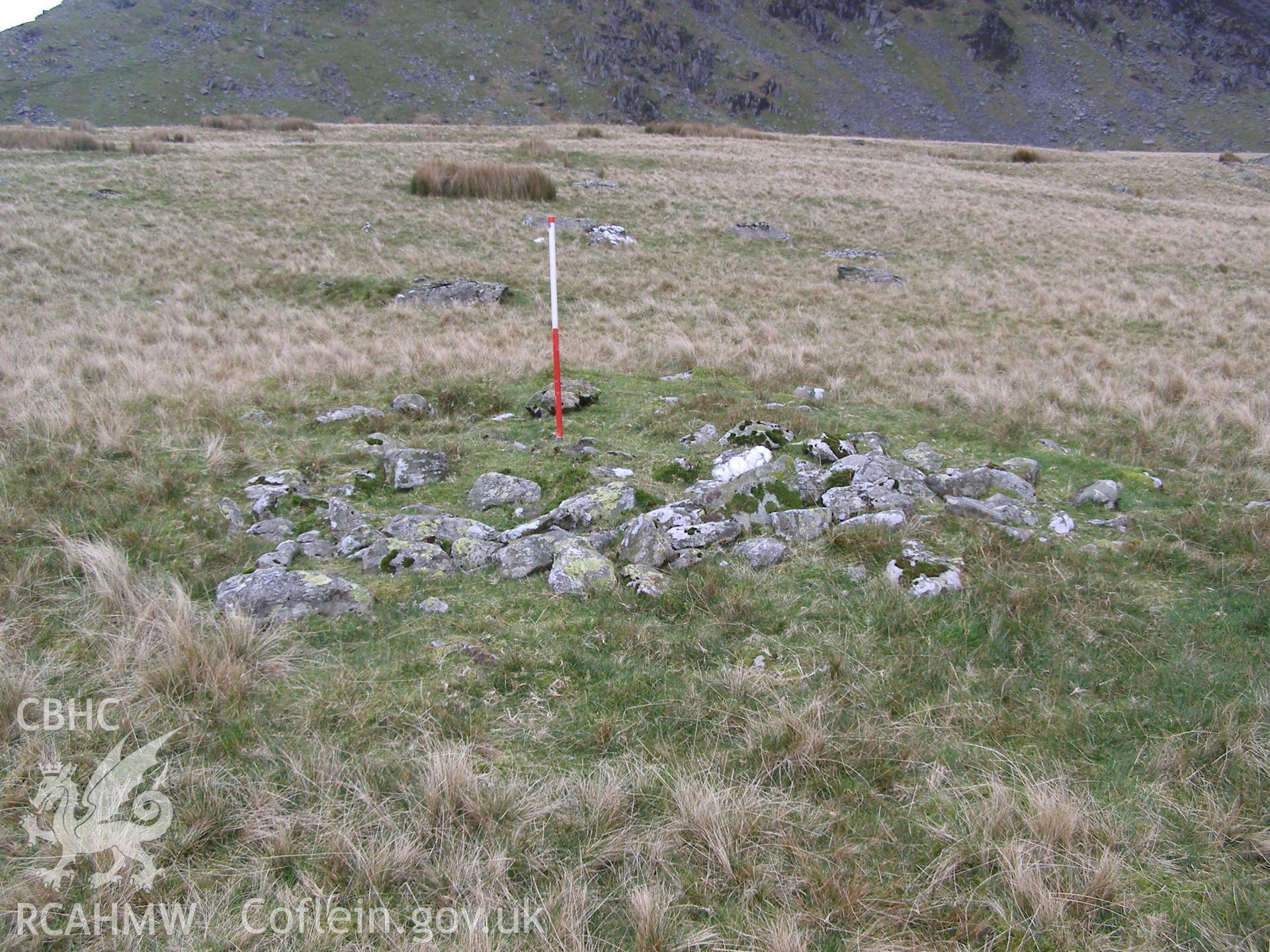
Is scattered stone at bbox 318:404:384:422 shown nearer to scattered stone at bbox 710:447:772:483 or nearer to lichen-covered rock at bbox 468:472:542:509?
lichen-covered rock at bbox 468:472:542:509

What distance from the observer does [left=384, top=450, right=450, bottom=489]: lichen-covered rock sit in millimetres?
6086

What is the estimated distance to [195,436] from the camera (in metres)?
6.55

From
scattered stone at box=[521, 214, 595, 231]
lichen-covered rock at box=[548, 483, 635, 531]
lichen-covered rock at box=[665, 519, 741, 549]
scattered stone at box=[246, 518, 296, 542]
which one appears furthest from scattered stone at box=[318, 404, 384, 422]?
scattered stone at box=[521, 214, 595, 231]

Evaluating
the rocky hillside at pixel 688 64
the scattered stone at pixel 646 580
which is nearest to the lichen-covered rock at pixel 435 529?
the scattered stone at pixel 646 580

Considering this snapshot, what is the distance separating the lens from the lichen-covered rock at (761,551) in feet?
15.8

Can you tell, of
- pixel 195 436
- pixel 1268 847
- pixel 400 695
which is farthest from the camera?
pixel 195 436

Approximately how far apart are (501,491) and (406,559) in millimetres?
1315

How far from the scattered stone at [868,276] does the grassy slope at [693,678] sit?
667 cm

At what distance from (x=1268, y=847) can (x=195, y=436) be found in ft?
25.4

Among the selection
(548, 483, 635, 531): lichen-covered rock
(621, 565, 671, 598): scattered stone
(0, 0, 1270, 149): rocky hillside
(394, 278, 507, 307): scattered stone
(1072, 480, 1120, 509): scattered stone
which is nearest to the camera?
(621, 565, 671, 598): scattered stone

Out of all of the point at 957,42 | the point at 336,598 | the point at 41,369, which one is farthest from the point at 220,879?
the point at 957,42

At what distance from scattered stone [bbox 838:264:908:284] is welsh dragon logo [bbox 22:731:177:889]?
54.0ft

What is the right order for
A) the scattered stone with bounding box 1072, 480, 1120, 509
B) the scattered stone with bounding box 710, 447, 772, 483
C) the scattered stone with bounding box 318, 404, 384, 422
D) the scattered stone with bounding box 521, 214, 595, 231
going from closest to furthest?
the scattered stone with bounding box 1072, 480, 1120, 509 → the scattered stone with bounding box 710, 447, 772, 483 → the scattered stone with bounding box 318, 404, 384, 422 → the scattered stone with bounding box 521, 214, 595, 231

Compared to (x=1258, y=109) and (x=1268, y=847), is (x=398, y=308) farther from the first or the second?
(x=1258, y=109)
